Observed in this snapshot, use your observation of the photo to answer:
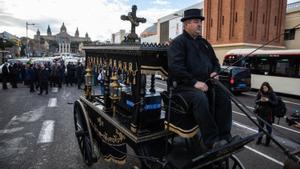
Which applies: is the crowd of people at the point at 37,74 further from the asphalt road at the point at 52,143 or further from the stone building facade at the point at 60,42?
the stone building facade at the point at 60,42

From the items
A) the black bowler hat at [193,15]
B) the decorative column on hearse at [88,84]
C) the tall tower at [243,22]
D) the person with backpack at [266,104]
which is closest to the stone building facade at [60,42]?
the tall tower at [243,22]

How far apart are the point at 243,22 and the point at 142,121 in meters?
31.7

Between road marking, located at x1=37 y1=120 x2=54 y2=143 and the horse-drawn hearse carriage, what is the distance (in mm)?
2140

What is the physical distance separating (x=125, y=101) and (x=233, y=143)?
220 centimetres

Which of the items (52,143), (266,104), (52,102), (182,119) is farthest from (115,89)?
(52,102)

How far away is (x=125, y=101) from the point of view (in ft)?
14.1

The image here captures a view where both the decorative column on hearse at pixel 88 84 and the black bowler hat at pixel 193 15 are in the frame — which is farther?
the decorative column on hearse at pixel 88 84

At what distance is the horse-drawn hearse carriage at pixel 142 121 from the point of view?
3.00 meters

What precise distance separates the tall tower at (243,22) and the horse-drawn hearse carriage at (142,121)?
3012 centimetres

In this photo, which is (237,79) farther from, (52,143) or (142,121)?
(142,121)

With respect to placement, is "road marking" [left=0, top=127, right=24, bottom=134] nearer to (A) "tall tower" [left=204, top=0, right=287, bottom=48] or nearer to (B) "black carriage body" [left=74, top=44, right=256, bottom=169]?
(B) "black carriage body" [left=74, top=44, right=256, bottom=169]

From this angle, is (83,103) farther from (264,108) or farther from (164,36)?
(164,36)

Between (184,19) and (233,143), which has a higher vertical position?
(184,19)

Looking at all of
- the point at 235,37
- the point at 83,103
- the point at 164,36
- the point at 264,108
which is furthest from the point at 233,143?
the point at 164,36
